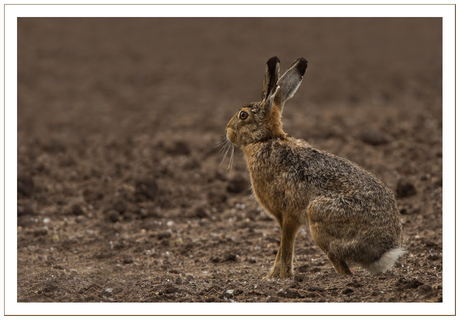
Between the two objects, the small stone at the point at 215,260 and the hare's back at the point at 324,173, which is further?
the small stone at the point at 215,260

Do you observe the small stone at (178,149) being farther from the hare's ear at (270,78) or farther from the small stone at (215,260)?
the hare's ear at (270,78)

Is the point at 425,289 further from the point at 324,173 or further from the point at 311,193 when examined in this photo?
the point at 324,173

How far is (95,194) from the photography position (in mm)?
10664

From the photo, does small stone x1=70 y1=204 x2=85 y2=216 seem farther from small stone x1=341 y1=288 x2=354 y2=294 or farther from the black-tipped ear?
small stone x1=341 y1=288 x2=354 y2=294

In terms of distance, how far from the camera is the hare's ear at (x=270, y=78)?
267 inches

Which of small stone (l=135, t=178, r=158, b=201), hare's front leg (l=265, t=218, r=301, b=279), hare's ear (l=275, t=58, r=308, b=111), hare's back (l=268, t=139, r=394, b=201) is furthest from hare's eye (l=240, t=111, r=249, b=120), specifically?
small stone (l=135, t=178, r=158, b=201)

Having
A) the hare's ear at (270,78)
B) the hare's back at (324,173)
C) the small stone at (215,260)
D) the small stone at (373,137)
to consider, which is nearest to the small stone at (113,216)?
the small stone at (215,260)

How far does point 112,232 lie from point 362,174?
457cm

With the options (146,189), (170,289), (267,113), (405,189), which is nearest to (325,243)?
(170,289)

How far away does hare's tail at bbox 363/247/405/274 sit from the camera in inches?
236

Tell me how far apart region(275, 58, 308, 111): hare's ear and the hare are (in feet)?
0.04

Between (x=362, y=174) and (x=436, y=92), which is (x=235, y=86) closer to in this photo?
(x=436, y=92)

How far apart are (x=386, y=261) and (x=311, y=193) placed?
1.13 meters

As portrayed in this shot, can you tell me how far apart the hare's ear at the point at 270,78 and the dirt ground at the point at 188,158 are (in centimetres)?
140
